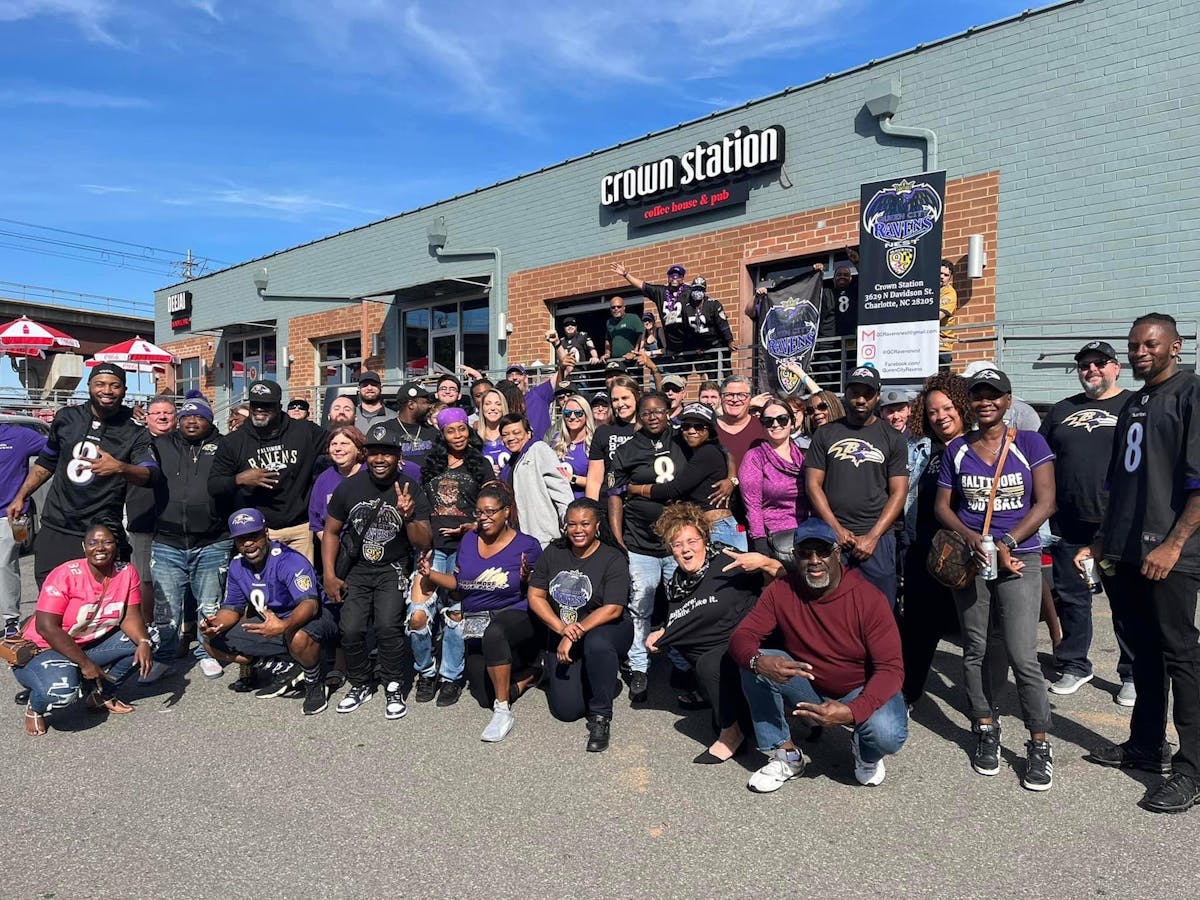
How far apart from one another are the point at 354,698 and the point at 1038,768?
145 inches

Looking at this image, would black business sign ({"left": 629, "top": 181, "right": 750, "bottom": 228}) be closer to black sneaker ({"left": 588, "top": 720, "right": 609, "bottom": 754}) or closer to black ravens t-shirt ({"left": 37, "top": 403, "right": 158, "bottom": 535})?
black ravens t-shirt ({"left": 37, "top": 403, "right": 158, "bottom": 535})

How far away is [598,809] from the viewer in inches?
137

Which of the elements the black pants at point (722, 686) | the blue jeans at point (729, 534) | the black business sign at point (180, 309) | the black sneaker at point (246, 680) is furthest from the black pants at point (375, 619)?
the black business sign at point (180, 309)

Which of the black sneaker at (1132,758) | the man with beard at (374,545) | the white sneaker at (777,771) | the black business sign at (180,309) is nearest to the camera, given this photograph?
the white sneaker at (777,771)

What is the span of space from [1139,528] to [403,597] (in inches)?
158

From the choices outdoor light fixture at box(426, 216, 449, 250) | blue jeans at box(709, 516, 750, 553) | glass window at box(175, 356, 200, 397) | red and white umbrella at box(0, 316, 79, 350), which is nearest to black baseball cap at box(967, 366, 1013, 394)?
blue jeans at box(709, 516, 750, 553)

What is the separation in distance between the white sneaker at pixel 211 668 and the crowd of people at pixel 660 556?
6cm

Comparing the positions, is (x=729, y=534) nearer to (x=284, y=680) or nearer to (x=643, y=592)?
(x=643, y=592)

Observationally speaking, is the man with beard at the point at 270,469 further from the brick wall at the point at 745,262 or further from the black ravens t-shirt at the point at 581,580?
the brick wall at the point at 745,262

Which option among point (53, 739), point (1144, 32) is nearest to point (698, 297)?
point (1144, 32)

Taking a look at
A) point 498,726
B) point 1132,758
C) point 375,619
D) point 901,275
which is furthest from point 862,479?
point 901,275

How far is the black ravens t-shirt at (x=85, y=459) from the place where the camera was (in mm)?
5328

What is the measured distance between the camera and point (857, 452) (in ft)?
14.9

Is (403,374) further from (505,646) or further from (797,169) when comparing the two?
(505,646)
